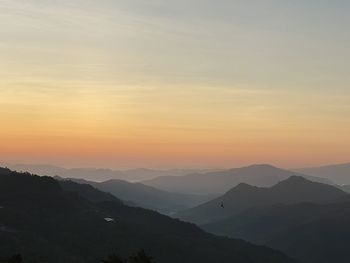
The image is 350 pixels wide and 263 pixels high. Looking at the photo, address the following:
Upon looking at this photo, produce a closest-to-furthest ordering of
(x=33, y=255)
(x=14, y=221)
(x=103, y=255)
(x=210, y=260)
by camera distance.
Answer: (x=33, y=255), (x=103, y=255), (x=14, y=221), (x=210, y=260)

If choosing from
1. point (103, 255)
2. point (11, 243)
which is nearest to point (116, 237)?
point (103, 255)

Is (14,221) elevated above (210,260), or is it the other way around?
(14,221)

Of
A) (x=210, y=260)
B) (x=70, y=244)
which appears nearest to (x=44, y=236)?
(x=70, y=244)

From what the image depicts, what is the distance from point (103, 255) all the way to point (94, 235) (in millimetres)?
22515

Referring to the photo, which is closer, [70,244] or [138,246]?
[70,244]

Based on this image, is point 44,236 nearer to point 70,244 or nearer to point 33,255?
point 70,244

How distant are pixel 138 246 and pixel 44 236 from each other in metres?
35.5

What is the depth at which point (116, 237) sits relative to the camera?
195 meters

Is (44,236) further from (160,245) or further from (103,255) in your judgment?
(160,245)

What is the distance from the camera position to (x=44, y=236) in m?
178

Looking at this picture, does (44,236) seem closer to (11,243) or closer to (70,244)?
(70,244)

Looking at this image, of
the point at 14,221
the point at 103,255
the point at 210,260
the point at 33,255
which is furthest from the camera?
the point at 210,260

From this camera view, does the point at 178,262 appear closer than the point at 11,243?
No

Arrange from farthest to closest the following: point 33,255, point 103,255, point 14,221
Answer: point 14,221 < point 103,255 < point 33,255
